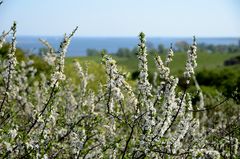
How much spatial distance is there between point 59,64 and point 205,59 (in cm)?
7877

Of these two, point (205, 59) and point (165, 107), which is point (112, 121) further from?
point (205, 59)

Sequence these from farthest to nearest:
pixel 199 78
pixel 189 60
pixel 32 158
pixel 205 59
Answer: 1. pixel 205 59
2. pixel 199 78
3. pixel 189 60
4. pixel 32 158

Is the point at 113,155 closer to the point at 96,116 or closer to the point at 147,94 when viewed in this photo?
the point at 96,116

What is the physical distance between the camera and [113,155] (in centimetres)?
562

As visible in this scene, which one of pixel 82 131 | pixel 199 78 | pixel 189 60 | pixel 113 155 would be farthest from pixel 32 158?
pixel 199 78

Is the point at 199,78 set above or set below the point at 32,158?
below

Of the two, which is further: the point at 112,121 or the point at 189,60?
the point at 112,121

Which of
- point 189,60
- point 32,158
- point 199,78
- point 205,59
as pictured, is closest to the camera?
point 32,158

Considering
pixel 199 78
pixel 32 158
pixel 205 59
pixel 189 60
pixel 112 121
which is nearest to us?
pixel 32 158

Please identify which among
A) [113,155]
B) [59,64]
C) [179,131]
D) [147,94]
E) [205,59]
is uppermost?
[59,64]

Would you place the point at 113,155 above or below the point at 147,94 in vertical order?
below

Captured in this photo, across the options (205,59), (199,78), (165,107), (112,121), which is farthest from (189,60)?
(205,59)

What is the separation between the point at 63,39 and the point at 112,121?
1.84 metres

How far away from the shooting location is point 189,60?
5375 millimetres
